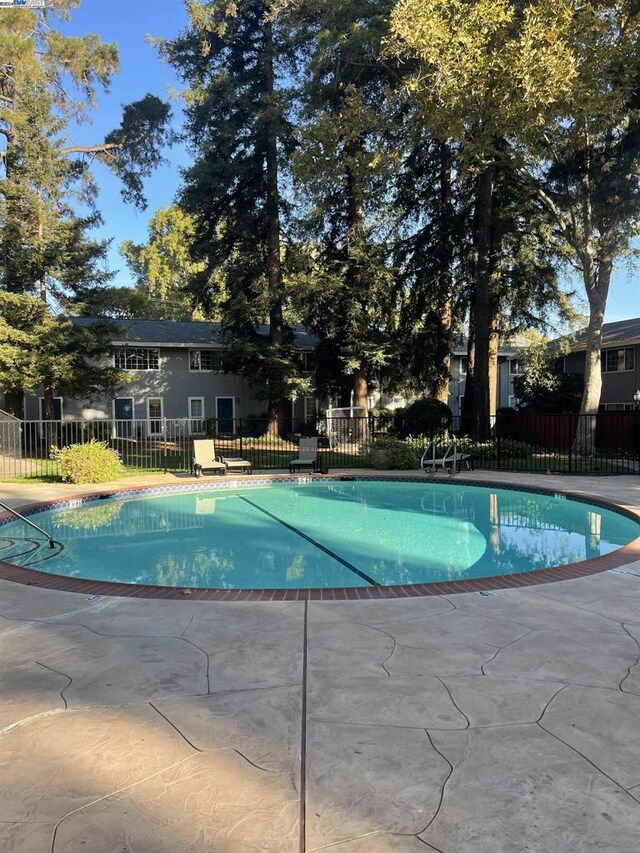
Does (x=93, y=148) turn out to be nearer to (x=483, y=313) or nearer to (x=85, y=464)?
(x=85, y=464)

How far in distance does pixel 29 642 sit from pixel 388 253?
2142 centimetres

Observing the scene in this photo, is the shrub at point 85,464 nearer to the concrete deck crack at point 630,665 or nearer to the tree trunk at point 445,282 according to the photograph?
the concrete deck crack at point 630,665

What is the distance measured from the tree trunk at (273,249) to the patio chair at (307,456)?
26.6 feet

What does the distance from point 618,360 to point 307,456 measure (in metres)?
16.7

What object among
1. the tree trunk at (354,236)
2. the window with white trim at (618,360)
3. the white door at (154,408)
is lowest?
the white door at (154,408)

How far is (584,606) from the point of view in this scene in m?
4.79

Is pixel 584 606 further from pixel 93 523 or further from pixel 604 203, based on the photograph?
pixel 604 203

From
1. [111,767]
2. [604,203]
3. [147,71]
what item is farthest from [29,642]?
[147,71]

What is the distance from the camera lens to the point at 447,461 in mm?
15031

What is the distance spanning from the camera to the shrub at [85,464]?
549 inches

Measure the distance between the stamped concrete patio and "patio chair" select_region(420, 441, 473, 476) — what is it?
10.2 meters

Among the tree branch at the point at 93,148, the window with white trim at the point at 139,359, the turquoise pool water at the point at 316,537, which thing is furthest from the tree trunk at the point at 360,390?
the tree branch at the point at 93,148

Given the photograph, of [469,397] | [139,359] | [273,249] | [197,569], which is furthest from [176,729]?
[139,359]

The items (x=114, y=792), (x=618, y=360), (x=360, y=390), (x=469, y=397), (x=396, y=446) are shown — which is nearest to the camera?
(x=114, y=792)
